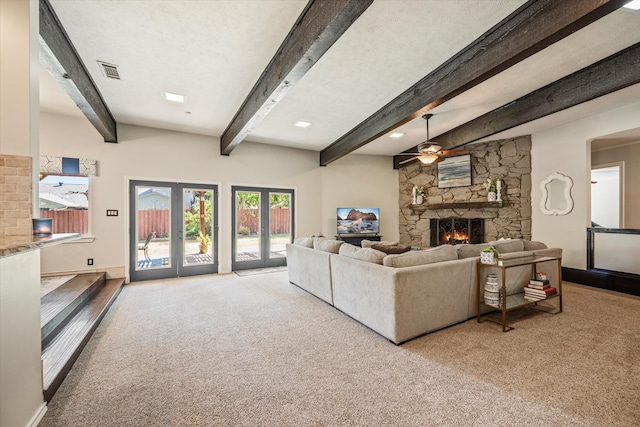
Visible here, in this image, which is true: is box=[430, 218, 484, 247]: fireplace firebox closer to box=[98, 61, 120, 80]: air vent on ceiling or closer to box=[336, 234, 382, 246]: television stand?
box=[336, 234, 382, 246]: television stand

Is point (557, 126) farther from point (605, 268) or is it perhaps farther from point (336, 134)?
point (336, 134)

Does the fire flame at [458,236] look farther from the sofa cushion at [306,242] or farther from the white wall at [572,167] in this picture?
the sofa cushion at [306,242]

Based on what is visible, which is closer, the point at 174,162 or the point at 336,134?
the point at 174,162

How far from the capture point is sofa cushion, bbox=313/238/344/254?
3.84m

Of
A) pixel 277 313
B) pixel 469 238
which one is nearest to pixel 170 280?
pixel 277 313

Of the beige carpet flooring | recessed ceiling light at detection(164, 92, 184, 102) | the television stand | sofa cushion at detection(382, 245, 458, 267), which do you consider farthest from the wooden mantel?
recessed ceiling light at detection(164, 92, 184, 102)

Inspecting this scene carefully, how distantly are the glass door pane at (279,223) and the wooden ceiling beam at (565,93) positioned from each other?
13.9 ft

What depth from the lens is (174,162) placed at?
5.55m

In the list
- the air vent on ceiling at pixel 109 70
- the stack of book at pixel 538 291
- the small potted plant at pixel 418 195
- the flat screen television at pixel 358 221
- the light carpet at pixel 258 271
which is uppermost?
the air vent on ceiling at pixel 109 70

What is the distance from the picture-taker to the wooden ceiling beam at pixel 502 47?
2.30m

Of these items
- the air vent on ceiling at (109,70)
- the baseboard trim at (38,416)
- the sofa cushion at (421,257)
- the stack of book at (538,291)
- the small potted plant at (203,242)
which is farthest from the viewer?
the small potted plant at (203,242)

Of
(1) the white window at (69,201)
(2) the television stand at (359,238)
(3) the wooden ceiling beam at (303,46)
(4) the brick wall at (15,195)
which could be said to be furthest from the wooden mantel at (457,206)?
(1) the white window at (69,201)

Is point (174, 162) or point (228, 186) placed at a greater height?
point (174, 162)

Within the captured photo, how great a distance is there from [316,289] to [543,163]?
5216mm
